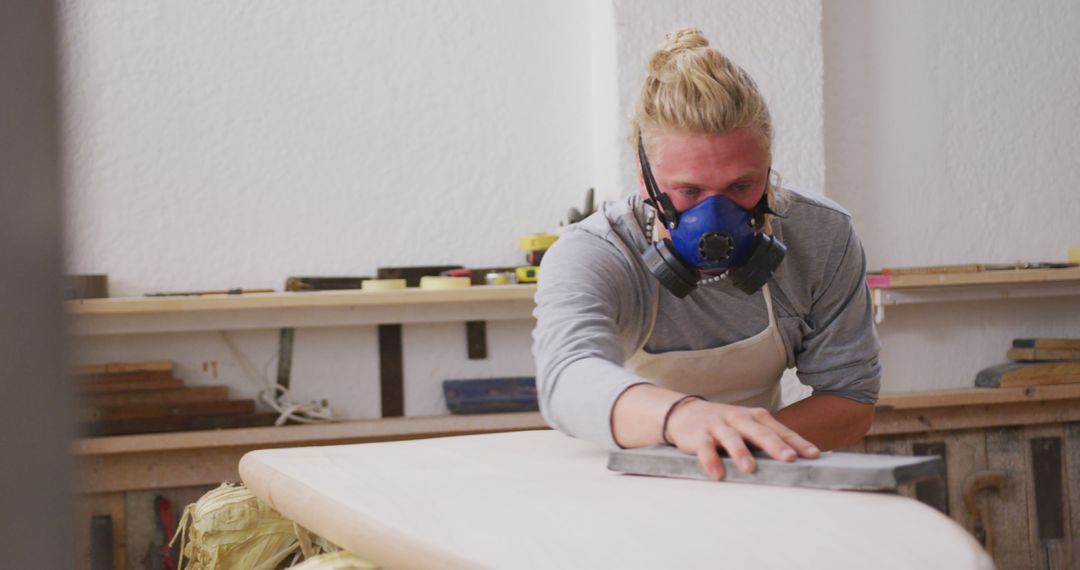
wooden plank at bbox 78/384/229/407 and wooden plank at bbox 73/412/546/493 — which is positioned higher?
wooden plank at bbox 78/384/229/407

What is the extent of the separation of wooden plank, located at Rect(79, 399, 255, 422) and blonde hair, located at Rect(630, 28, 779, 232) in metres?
2.23

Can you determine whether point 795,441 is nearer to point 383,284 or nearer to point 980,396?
point 383,284

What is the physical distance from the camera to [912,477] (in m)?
1.16

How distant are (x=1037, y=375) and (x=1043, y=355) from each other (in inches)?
5.2

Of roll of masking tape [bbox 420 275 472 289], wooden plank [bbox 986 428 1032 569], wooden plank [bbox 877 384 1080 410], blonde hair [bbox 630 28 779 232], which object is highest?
blonde hair [bbox 630 28 779 232]

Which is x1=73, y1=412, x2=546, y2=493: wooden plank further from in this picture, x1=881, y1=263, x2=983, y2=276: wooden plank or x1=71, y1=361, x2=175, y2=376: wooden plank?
x1=881, y1=263, x2=983, y2=276: wooden plank

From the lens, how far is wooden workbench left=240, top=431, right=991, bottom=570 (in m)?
0.99

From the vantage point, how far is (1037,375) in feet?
13.4

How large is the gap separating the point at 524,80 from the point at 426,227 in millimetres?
694

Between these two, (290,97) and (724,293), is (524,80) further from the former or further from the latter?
(724,293)

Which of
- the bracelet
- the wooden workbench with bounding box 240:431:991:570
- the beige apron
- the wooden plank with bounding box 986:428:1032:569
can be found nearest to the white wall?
the wooden plank with bounding box 986:428:1032:569

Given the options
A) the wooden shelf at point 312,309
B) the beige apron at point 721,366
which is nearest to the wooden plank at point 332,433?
Result: the wooden shelf at point 312,309

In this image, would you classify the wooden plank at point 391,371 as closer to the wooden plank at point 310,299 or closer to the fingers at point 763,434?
the wooden plank at point 310,299

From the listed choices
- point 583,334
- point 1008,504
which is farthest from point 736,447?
point 1008,504
